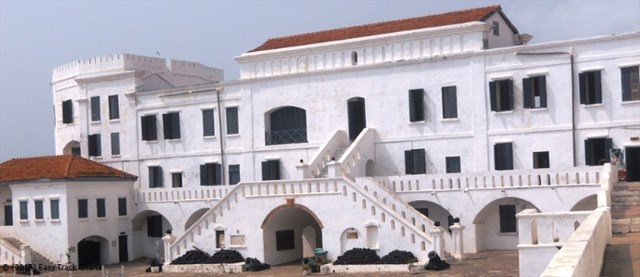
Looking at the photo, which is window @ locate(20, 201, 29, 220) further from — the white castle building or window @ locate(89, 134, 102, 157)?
window @ locate(89, 134, 102, 157)

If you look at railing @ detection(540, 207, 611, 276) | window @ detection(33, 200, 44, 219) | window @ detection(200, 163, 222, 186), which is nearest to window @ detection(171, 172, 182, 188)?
window @ detection(200, 163, 222, 186)

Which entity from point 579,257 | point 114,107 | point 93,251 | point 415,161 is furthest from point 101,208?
point 579,257

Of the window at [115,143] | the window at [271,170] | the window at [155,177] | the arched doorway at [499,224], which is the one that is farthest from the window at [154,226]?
the arched doorway at [499,224]

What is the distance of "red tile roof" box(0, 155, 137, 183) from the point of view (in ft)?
140

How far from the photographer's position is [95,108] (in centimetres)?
4806

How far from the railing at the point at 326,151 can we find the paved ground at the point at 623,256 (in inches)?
717

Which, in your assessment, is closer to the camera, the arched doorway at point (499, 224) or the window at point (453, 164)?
the arched doorway at point (499, 224)

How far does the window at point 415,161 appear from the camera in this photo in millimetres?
38625

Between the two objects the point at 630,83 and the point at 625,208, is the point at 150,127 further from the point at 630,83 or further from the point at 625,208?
the point at 625,208

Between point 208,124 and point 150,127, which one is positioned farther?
point 150,127

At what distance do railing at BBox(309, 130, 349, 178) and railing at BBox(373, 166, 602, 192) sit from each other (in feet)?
Answer: 9.26

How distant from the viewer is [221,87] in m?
43.6

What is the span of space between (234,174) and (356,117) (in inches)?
284

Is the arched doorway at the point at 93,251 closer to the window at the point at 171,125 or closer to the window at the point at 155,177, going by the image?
the window at the point at 155,177
